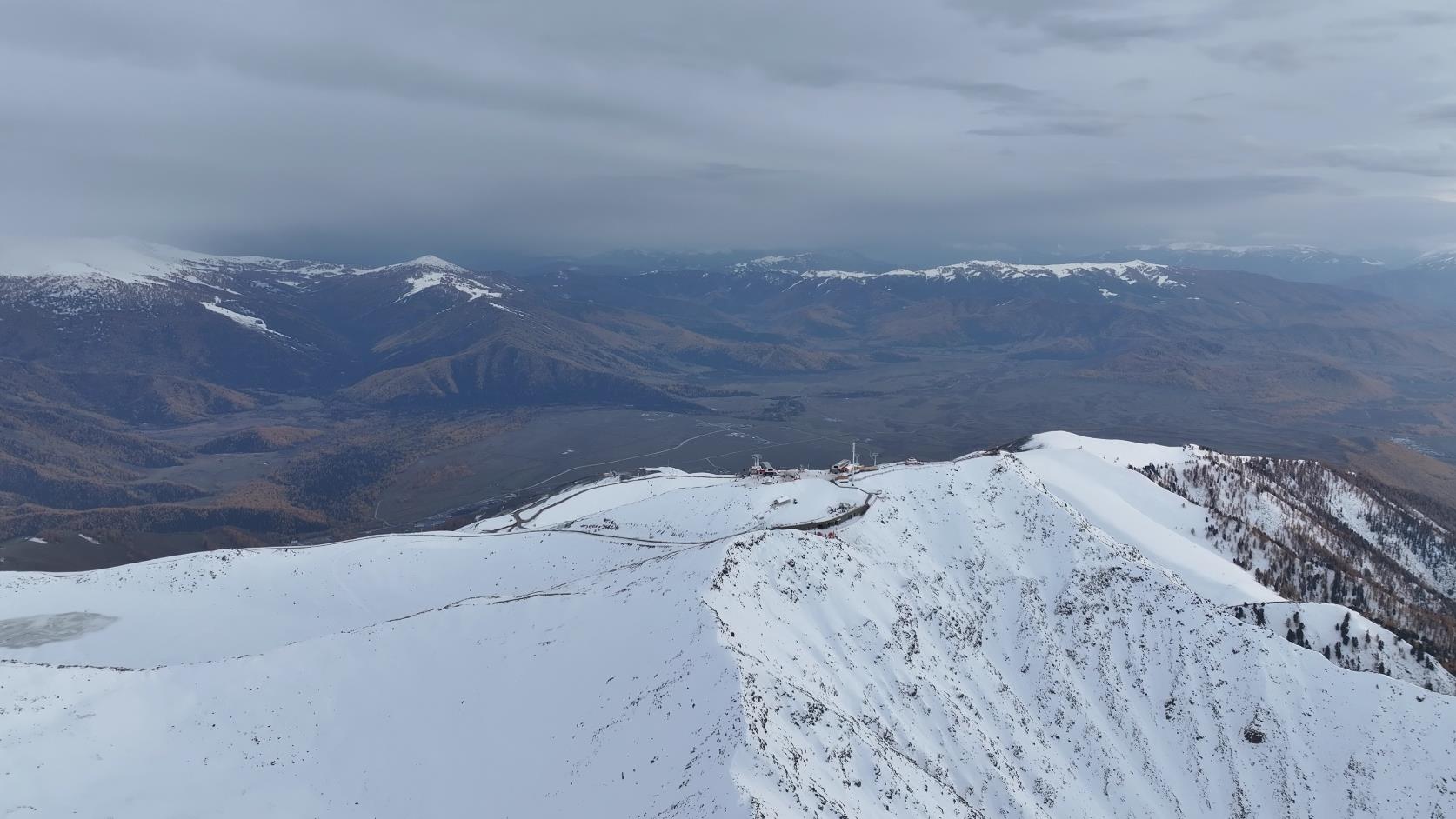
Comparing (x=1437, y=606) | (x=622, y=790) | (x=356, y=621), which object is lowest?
(x=1437, y=606)

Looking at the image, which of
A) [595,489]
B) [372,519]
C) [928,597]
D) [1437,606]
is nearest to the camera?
[928,597]

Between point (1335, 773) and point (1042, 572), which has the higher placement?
point (1042, 572)

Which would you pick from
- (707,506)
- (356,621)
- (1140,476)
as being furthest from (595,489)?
(1140,476)

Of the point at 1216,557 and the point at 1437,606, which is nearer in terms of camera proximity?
the point at 1216,557

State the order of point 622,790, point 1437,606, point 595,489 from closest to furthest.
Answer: point 622,790, point 1437,606, point 595,489

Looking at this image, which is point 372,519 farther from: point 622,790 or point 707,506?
point 622,790

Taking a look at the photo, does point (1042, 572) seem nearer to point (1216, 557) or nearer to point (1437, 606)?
point (1216, 557)
